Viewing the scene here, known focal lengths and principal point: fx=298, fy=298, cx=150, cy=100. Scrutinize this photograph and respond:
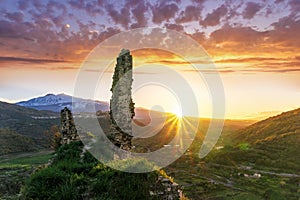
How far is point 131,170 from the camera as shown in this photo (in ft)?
42.6

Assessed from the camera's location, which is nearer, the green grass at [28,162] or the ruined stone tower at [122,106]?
the ruined stone tower at [122,106]

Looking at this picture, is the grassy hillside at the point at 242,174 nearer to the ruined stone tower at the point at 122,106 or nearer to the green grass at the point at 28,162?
the green grass at the point at 28,162

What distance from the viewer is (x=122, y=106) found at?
69.1 feet

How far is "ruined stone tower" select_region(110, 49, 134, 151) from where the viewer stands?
69.0 ft

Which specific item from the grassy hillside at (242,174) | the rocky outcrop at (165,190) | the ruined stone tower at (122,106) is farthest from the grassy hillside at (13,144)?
the rocky outcrop at (165,190)

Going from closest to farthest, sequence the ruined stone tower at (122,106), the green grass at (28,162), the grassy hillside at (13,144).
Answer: the ruined stone tower at (122,106), the green grass at (28,162), the grassy hillside at (13,144)

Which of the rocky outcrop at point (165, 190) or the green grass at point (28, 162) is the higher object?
the rocky outcrop at point (165, 190)

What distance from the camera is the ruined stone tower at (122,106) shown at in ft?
69.0

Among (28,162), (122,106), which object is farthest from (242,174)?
(122,106)

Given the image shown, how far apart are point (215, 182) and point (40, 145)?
76.9 metres

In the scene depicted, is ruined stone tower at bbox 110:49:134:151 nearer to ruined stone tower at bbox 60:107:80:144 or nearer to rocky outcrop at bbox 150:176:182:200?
rocky outcrop at bbox 150:176:182:200

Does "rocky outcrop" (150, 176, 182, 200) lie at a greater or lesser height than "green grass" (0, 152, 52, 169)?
greater

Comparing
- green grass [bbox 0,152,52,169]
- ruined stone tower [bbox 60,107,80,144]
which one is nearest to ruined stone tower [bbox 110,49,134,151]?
ruined stone tower [bbox 60,107,80,144]

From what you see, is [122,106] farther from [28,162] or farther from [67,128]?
[28,162]
